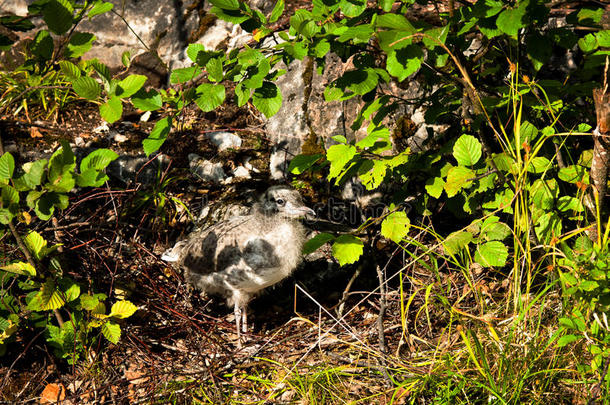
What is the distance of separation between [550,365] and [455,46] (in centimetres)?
211

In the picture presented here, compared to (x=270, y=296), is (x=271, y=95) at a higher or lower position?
higher

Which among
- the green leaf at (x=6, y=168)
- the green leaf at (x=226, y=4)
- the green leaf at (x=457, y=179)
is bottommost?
the green leaf at (x=457, y=179)

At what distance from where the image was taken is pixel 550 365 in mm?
3225

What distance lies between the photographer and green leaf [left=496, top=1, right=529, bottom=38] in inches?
109

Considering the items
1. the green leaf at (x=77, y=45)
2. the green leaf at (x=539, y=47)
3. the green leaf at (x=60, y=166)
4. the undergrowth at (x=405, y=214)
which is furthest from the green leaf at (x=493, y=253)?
the green leaf at (x=77, y=45)

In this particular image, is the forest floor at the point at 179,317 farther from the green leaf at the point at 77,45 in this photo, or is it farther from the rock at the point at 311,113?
the green leaf at the point at 77,45

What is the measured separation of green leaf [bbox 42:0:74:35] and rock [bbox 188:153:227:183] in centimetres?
274

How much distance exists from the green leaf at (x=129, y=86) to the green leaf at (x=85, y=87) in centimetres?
11

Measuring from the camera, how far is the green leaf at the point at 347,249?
3.41m

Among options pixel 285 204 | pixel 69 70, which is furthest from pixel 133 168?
pixel 69 70

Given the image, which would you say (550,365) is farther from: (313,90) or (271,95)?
(313,90)

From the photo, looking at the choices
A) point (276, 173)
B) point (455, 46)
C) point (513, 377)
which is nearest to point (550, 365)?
point (513, 377)

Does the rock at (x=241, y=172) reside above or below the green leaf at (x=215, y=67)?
below

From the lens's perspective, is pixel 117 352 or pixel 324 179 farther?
pixel 324 179
